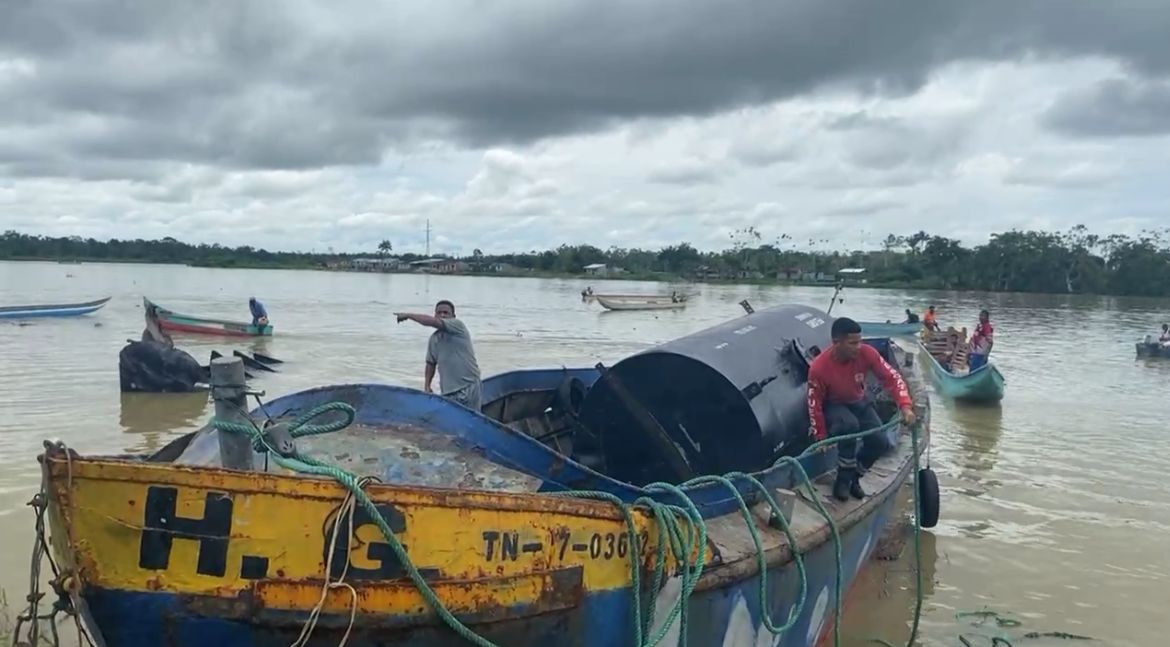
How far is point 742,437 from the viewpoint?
20.2 ft

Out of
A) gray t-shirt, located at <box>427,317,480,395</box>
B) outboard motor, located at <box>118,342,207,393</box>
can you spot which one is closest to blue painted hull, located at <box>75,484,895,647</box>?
gray t-shirt, located at <box>427,317,480,395</box>

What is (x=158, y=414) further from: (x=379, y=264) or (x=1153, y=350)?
(x=379, y=264)

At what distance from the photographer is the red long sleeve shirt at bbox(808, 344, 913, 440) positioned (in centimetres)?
643

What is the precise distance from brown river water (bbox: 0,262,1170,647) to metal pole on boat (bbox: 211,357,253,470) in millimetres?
3946

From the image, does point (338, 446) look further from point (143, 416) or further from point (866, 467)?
point (143, 416)

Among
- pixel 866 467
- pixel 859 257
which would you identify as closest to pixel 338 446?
pixel 866 467

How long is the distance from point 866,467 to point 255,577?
4.92m

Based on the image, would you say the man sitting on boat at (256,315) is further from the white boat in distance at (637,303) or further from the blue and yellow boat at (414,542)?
the blue and yellow boat at (414,542)

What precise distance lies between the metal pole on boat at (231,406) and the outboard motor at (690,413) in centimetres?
291

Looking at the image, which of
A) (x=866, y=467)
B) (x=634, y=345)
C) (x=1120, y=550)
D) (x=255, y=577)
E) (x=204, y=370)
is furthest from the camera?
(x=634, y=345)

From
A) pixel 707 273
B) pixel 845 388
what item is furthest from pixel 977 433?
pixel 707 273

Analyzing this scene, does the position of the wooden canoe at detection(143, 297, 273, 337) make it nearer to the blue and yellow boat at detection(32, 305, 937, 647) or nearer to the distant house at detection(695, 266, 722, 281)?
the blue and yellow boat at detection(32, 305, 937, 647)

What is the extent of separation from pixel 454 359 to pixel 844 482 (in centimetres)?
321

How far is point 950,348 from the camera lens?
77.2 ft
